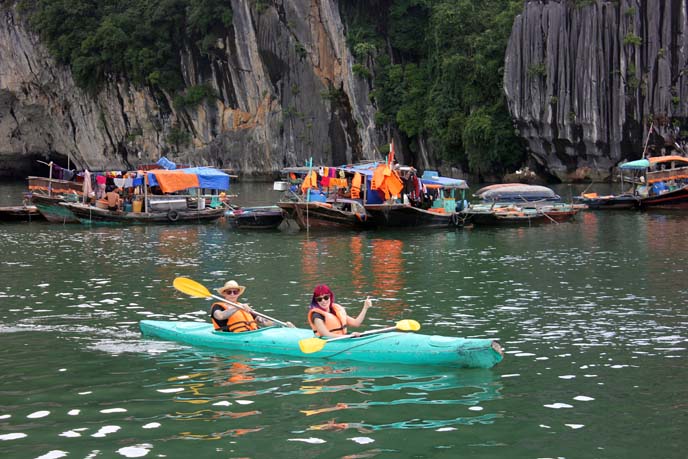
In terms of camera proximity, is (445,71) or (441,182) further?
(445,71)

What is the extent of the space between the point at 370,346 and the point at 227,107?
58.1m

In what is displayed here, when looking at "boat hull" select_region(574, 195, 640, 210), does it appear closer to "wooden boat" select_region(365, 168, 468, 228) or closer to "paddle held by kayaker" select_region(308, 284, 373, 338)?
"wooden boat" select_region(365, 168, 468, 228)

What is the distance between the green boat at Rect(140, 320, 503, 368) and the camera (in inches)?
448

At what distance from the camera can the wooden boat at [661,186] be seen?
36.5 meters

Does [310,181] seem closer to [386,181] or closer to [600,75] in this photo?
[386,181]

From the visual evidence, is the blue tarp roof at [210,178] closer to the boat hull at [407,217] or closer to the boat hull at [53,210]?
the boat hull at [53,210]

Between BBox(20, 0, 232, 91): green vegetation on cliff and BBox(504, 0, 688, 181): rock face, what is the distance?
24215 millimetres

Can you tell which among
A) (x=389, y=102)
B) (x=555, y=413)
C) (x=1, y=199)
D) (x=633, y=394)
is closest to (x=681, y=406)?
(x=633, y=394)

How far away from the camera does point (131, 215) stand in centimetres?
3353

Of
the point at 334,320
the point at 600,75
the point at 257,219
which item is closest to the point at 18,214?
the point at 257,219

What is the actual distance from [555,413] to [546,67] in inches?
1613

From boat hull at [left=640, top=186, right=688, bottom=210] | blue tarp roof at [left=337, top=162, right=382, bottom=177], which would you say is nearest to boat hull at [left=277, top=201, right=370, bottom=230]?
blue tarp roof at [left=337, top=162, right=382, bottom=177]

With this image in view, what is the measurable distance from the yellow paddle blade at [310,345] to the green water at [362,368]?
26cm

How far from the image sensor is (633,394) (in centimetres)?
1059
